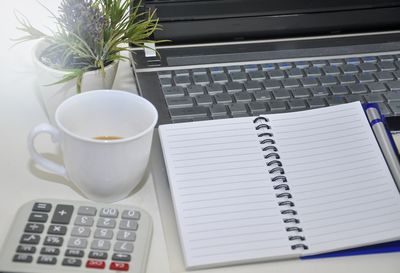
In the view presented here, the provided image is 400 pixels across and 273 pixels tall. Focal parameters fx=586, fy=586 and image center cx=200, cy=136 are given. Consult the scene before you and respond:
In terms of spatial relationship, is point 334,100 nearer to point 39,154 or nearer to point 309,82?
point 309,82

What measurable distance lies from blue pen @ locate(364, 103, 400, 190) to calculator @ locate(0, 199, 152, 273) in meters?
0.26

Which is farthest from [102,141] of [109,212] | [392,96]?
[392,96]

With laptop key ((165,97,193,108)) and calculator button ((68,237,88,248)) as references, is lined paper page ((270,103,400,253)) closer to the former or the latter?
laptop key ((165,97,193,108))

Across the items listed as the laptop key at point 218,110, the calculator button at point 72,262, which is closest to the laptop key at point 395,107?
the laptop key at point 218,110

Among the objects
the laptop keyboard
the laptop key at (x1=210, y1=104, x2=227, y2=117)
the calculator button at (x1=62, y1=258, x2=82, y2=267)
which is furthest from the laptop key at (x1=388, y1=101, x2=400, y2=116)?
the calculator button at (x1=62, y1=258, x2=82, y2=267)

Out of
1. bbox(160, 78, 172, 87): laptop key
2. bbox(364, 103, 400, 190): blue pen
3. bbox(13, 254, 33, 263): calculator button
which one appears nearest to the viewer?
bbox(13, 254, 33, 263): calculator button

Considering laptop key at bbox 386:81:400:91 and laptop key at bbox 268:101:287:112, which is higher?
laptop key at bbox 386:81:400:91

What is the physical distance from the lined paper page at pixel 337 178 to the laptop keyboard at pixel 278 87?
0.06 m

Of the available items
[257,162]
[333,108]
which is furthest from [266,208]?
[333,108]

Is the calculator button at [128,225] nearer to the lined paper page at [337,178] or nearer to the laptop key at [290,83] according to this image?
the lined paper page at [337,178]

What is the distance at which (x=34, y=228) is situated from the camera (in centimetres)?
54

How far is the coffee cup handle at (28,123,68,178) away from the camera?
564 mm

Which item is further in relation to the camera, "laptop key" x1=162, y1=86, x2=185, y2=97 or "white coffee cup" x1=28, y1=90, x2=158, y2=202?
"laptop key" x1=162, y1=86, x2=185, y2=97

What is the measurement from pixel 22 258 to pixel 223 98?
0.30 metres
